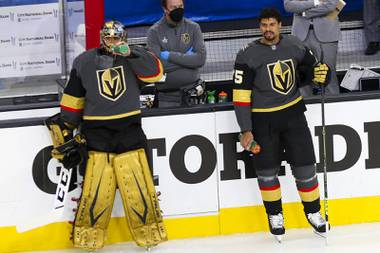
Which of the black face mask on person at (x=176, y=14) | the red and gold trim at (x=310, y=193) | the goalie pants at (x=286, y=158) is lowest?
the red and gold trim at (x=310, y=193)

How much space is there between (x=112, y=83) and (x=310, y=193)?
1410 millimetres

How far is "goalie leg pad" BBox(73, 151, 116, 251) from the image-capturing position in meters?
6.32

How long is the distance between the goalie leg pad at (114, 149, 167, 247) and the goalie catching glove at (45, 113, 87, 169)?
0.23 meters

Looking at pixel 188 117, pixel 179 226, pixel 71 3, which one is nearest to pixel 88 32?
pixel 71 3

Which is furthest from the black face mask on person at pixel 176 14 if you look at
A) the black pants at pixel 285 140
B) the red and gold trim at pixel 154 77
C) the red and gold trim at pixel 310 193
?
the red and gold trim at pixel 310 193

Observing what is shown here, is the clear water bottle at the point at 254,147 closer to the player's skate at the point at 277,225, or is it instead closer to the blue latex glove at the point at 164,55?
the player's skate at the point at 277,225

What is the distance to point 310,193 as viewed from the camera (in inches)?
258

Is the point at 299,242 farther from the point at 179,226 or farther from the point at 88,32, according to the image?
the point at 88,32

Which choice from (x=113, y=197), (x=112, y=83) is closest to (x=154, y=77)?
(x=112, y=83)

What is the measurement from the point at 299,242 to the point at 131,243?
1.05 meters

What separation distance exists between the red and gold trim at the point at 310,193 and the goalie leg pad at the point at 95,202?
1.18 meters

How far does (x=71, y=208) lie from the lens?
21.5 ft

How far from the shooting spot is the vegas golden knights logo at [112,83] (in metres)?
6.28

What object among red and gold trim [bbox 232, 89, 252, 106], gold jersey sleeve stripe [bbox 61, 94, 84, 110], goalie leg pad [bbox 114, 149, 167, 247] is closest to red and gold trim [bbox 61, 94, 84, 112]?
gold jersey sleeve stripe [bbox 61, 94, 84, 110]
